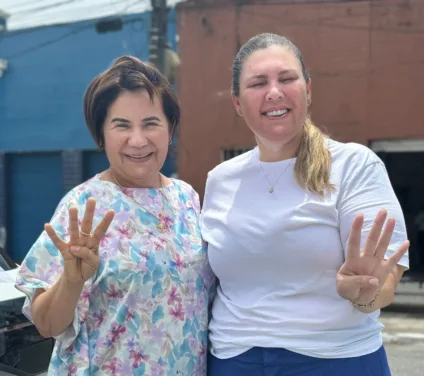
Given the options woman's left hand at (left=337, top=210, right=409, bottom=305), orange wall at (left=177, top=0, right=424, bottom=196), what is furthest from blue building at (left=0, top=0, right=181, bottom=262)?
woman's left hand at (left=337, top=210, right=409, bottom=305)

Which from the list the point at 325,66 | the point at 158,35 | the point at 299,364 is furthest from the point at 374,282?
the point at 325,66

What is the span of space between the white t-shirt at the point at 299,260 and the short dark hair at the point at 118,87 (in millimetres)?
482

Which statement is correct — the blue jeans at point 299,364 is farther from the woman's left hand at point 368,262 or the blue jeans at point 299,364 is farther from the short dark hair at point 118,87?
the short dark hair at point 118,87

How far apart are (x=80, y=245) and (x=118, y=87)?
0.58m

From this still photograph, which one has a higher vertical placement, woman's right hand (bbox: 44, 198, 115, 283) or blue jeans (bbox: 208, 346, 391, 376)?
woman's right hand (bbox: 44, 198, 115, 283)

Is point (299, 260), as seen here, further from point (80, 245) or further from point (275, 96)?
point (80, 245)

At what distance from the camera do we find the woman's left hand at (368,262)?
1.42 m

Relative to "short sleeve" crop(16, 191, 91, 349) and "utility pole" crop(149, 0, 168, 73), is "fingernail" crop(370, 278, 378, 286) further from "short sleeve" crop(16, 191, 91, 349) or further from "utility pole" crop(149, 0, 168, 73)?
"utility pole" crop(149, 0, 168, 73)

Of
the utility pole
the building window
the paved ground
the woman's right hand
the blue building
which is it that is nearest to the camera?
the woman's right hand

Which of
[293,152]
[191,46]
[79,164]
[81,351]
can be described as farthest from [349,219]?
[79,164]

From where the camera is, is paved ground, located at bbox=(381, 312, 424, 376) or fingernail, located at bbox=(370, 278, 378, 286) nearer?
fingernail, located at bbox=(370, 278, 378, 286)

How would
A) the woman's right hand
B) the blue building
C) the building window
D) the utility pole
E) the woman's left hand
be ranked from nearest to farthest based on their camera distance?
1. the woman's left hand
2. the woman's right hand
3. the utility pole
4. the building window
5. the blue building

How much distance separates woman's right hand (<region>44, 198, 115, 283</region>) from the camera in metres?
1.54

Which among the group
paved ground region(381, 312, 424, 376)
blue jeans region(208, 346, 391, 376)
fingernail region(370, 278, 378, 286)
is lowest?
paved ground region(381, 312, 424, 376)
